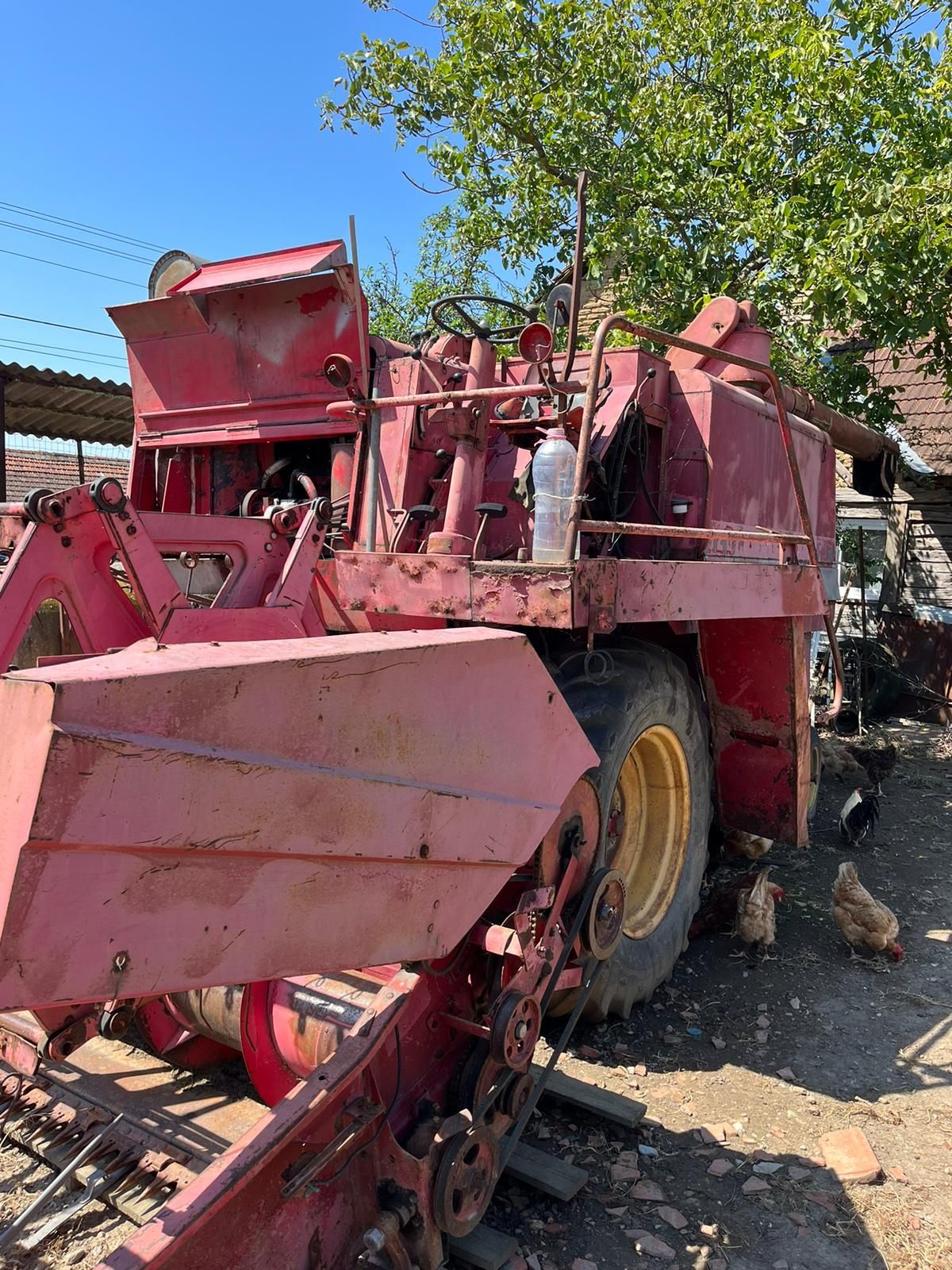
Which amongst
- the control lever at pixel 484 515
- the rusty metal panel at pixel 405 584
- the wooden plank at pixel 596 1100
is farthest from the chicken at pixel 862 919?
the rusty metal panel at pixel 405 584

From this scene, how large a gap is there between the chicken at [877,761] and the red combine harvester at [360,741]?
324cm

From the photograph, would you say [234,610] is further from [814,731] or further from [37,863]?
[814,731]

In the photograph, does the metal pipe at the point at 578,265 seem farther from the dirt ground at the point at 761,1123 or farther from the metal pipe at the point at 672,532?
the dirt ground at the point at 761,1123

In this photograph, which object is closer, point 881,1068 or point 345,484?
point 881,1068

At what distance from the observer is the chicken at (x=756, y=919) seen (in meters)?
4.21

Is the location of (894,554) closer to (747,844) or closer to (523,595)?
(747,844)

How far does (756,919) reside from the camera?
421cm

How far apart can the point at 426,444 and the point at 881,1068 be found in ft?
9.65

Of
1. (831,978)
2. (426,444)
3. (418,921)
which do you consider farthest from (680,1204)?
(426,444)

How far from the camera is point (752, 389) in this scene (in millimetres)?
4566

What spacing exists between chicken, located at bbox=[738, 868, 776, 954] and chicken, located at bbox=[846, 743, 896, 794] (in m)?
3.25

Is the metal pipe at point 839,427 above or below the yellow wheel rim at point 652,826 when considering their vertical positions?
above

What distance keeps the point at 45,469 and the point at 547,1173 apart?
22.0m

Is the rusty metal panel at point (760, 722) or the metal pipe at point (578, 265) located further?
the rusty metal panel at point (760, 722)
